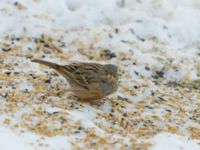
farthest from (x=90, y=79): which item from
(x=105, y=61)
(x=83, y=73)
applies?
(x=105, y=61)

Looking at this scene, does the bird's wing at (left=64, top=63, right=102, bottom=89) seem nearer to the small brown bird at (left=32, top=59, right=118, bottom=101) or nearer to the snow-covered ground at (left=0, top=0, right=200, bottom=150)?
the small brown bird at (left=32, top=59, right=118, bottom=101)

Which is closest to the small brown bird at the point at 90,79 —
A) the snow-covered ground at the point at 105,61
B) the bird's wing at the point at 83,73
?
the bird's wing at the point at 83,73

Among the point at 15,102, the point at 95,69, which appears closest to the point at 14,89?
the point at 15,102

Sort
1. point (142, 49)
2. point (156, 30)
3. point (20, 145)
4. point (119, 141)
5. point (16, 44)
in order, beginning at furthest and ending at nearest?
point (156, 30), point (142, 49), point (16, 44), point (119, 141), point (20, 145)

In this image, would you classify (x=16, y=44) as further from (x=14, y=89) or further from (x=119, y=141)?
(x=119, y=141)

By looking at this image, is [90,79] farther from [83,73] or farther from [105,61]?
[105,61]

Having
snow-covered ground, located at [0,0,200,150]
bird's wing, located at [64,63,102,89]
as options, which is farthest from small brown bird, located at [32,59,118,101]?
snow-covered ground, located at [0,0,200,150]

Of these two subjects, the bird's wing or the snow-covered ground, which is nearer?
the snow-covered ground
